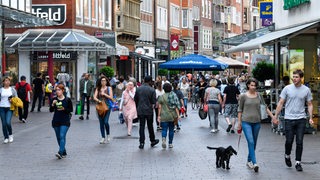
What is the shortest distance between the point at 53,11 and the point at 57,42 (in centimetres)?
380

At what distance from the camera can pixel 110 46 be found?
52.8 m

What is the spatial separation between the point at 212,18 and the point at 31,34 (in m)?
55.5

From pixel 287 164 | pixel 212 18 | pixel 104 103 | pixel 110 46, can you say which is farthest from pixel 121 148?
pixel 212 18

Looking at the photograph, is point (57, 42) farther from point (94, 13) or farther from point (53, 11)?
point (94, 13)

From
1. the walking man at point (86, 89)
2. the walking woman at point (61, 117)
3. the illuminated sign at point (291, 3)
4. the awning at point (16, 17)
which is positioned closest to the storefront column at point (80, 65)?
the awning at point (16, 17)

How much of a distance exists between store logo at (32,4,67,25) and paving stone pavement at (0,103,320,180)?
25.7 meters

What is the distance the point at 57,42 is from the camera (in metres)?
47.7

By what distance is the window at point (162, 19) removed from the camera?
266ft

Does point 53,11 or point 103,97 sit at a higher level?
point 53,11

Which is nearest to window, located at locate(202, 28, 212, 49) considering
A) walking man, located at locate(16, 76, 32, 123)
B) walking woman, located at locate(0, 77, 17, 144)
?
walking man, located at locate(16, 76, 32, 123)

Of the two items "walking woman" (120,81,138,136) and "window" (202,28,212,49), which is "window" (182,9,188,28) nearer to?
"window" (202,28,212,49)

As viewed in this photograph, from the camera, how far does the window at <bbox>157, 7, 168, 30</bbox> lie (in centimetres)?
8099

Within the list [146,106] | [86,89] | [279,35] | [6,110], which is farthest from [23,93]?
[146,106]

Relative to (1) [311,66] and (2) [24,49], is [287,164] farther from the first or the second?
(2) [24,49]
